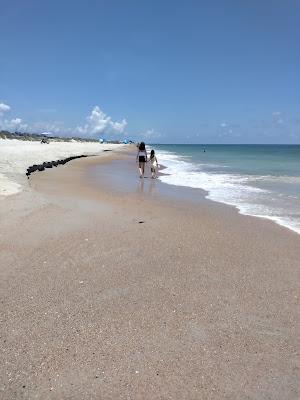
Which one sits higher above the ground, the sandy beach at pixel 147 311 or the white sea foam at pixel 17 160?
the sandy beach at pixel 147 311

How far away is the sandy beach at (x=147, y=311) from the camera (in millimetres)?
3770

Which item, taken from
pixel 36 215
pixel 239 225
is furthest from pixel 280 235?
pixel 36 215

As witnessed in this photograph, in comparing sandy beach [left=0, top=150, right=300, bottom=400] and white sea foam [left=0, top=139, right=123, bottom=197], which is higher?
sandy beach [left=0, top=150, right=300, bottom=400]

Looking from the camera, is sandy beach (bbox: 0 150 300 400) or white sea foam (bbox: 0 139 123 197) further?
white sea foam (bbox: 0 139 123 197)

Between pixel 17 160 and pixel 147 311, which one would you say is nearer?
pixel 147 311

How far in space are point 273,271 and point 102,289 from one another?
110 inches

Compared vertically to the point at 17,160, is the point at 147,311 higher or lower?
higher

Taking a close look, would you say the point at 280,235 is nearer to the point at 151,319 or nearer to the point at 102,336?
the point at 151,319

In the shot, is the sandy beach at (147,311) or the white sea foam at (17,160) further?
the white sea foam at (17,160)

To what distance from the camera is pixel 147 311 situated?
200 inches

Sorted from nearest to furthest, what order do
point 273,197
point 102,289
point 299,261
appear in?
point 102,289 → point 299,261 → point 273,197

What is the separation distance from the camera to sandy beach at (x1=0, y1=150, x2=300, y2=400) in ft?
12.4

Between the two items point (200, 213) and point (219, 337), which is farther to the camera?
point (200, 213)

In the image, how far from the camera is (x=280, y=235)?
9.02m
